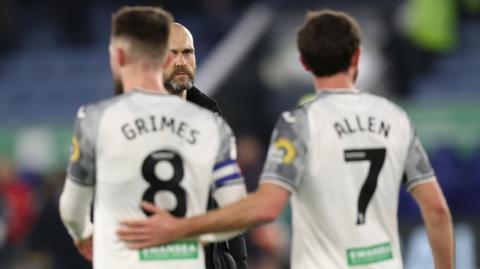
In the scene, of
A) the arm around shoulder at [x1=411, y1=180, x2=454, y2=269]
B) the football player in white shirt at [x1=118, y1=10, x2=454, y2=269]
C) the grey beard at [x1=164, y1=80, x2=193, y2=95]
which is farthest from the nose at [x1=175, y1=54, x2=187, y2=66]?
the arm around shoulder at [x1=411, y1=180, x2=454, y2=269]

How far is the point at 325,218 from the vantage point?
20.2ft

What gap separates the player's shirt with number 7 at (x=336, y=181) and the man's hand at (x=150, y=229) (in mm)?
487

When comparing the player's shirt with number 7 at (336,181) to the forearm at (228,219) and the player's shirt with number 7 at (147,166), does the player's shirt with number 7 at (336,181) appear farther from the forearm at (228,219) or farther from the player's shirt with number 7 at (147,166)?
the player's shirt with number 7 at (147,166)

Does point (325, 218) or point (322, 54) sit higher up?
point (322, 54)

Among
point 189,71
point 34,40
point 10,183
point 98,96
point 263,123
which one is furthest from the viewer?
point 34,40

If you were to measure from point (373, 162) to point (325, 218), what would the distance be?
13.2 inches

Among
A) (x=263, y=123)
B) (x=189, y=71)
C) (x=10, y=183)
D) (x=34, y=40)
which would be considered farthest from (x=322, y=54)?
(x=34, y=40)

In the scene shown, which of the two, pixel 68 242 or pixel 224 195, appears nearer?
pixel 224 195

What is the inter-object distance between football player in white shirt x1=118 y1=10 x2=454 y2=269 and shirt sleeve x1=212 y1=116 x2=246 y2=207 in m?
0.08

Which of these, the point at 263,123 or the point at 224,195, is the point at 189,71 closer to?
the point at 224,195

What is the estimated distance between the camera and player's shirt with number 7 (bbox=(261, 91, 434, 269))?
6.16m

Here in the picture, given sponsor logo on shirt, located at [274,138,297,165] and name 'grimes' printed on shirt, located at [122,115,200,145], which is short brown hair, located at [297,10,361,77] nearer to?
sponsor logo on shirt, located at [274,138,297,165]

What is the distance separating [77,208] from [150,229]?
40 centimetres

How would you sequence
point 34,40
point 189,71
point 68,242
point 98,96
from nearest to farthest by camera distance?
point 189,71, point 68,242, point 98,96, point 34,40
